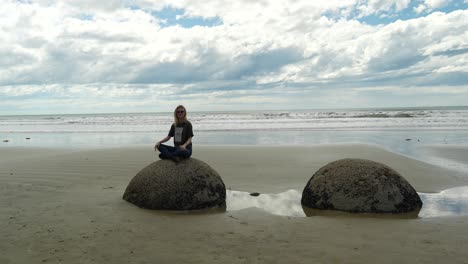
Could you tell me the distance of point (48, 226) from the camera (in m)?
5.66

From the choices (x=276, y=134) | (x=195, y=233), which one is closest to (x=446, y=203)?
(x=195, y=233)

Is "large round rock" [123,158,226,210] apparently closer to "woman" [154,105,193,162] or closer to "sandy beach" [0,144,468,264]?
"woman" [154,105,193,162]

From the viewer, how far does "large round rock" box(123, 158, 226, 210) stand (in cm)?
682

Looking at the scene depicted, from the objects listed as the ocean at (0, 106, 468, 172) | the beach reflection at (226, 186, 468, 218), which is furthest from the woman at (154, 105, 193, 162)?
the ocean at (0, 106, 468, 172)

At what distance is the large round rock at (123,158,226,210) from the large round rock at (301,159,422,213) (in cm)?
180

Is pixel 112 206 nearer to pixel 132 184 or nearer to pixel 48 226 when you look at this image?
pixel 132 184

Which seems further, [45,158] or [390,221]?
[45,158]

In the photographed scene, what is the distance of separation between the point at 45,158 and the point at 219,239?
10940mm

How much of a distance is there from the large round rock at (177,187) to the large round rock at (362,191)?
5.90 ft

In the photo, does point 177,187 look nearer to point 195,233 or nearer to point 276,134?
point 195,233

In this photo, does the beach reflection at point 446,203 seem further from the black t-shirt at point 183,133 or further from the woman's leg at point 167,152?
the woman's leg at point 167,152

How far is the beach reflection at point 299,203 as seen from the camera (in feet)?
21.5

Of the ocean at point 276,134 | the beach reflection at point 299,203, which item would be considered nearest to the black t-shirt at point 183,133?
the beach reflection at point 299,203

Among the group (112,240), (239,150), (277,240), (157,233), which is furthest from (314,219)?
(239,150)
